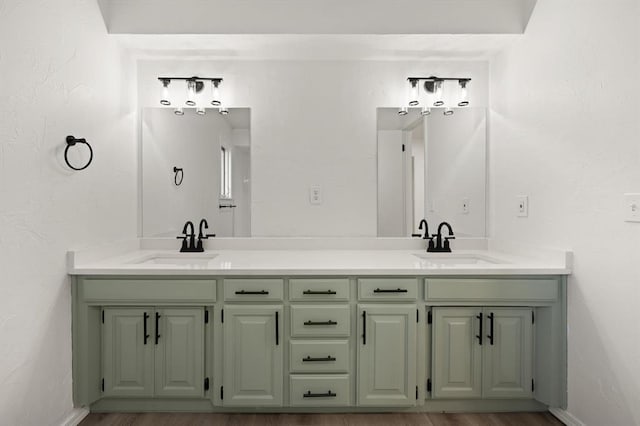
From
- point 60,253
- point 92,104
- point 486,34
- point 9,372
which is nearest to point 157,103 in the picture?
point 92,104

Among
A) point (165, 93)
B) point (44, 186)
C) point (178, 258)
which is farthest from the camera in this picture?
point (165, 93)

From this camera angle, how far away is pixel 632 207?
1583 mm

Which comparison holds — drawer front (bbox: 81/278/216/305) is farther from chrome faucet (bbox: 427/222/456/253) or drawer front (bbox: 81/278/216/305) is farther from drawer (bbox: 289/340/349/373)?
chrome faucet (bbox: 427/222/456/253)

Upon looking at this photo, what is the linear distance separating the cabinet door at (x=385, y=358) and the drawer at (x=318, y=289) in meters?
0.13

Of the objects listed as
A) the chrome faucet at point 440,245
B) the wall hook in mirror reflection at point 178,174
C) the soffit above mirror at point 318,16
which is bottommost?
the chrome faucet at point 440,245

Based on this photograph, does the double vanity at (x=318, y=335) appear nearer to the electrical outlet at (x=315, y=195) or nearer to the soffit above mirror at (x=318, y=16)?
the electrical outlet at (x=315, y=195)

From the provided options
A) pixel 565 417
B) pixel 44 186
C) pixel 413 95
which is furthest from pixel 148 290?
pixel 565 417

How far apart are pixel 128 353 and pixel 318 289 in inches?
41.5

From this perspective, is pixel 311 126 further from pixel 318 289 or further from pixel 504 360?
pixel 504 360

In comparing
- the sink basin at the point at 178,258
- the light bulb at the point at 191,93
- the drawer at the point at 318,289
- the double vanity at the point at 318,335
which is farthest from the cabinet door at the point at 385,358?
the light bulb at the point at 191,93

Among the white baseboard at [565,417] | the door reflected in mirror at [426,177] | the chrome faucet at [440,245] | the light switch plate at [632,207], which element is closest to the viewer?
the light switch plate at [632,207]

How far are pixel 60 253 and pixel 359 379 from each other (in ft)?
5.27

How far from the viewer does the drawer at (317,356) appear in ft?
6.57

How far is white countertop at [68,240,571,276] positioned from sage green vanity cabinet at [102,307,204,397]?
236 mm
